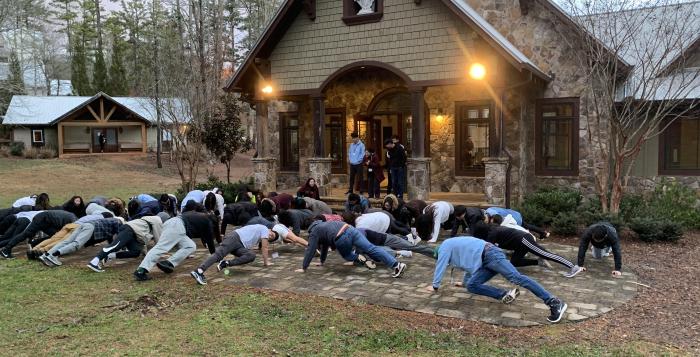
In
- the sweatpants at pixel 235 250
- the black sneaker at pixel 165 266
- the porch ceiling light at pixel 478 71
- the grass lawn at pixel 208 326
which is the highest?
the porch ceiling light at pixel 478 71

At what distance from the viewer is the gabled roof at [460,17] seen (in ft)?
39.7

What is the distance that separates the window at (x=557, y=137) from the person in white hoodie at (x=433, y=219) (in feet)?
16.9

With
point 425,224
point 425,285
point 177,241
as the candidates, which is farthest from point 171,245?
point 425,224

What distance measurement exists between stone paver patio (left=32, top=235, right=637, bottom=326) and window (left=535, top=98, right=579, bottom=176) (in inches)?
199

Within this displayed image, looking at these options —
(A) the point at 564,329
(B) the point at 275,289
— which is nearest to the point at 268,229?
(B) the point at 275,289

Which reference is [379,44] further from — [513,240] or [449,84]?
[513,240]

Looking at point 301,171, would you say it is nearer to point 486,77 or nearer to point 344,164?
point 344,164

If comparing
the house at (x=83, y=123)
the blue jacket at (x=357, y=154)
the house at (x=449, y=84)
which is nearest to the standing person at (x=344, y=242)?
the house at (x=449, y=84)

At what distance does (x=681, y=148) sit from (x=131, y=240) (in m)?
13.0

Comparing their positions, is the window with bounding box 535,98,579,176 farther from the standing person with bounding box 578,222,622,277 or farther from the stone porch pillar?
the standing person with bounding box 578,222,622,277

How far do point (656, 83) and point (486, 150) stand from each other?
15.5 ft

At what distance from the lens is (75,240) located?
9328mm

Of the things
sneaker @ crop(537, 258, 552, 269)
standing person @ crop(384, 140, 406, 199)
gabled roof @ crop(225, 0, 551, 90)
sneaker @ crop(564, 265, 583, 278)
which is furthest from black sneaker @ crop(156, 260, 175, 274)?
gabled roof @ crop(225, 0, 551, 90)

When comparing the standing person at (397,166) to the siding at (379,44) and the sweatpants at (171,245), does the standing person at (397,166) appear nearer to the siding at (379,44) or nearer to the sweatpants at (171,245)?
the siding at (379,44)
